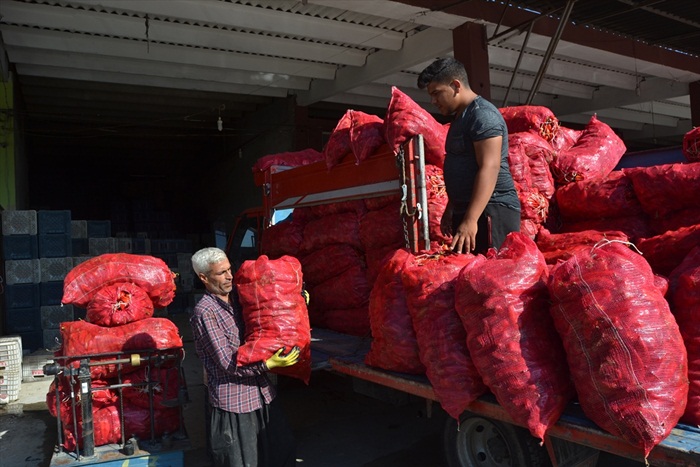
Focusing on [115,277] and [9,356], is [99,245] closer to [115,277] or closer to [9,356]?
[9,356]

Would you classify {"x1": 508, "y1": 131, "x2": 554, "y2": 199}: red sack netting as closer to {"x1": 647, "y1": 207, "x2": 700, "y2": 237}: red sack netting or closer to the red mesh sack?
{"x1": 647, "y1": 207, "x2": 700, "y2": 237}: red sack netting

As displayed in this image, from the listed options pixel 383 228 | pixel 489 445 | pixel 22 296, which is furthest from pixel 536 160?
pixel 22 296

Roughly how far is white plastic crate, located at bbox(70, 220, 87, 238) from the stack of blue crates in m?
1.41

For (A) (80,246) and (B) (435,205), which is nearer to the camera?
(B) (435,205)

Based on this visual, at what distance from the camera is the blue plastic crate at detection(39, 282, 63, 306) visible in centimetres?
962

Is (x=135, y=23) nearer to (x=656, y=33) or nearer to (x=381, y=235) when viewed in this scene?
(x=381, y=235)

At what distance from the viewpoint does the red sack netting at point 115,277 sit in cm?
429

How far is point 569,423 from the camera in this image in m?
2.54

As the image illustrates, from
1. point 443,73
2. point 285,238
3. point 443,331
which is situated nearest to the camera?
point 443,331

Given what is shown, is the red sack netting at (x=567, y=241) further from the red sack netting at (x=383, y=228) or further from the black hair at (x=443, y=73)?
the black hair at (x=443, y=73)

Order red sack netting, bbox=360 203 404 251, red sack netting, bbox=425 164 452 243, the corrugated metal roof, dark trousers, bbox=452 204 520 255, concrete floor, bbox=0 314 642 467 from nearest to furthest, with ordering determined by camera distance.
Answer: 1. dark trousers, bbox=452 204 520 255
2. red sack netting, bbox=425 164 452 243
3. concrete floor, bbox=0 314 642 467
4. red sack netting, bbox=360 203 404 251
5. the corrugated metal roof

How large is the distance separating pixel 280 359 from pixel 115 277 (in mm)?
1799

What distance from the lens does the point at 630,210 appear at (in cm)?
414

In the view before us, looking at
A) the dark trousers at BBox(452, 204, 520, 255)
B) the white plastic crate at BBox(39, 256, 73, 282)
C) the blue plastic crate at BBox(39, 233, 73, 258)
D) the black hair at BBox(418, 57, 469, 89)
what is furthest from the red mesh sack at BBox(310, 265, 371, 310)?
the blue plastic crate at BBox(39, 233, 73, 258)
